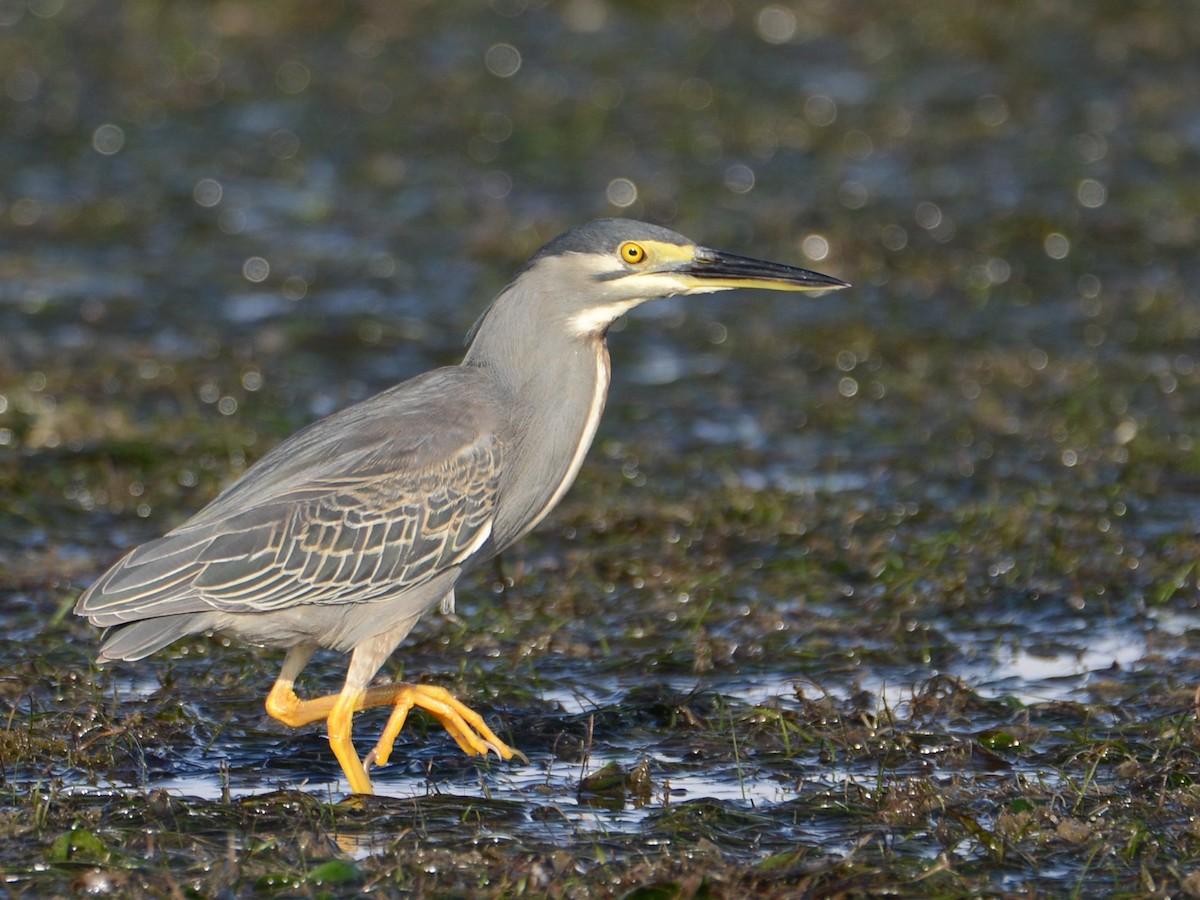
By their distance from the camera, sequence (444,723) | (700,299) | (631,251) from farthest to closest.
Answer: (700,299)
(631,251)
(444,723)

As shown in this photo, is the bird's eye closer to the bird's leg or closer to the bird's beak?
the bird's beak

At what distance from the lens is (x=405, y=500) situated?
5.73 metres

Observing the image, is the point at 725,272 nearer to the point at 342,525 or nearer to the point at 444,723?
the point at 342,525

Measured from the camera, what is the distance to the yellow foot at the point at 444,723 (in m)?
5.64

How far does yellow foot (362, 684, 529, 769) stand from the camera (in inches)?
222

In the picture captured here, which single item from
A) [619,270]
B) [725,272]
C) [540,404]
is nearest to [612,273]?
[619,270]

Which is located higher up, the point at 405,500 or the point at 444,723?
the point at 405,500

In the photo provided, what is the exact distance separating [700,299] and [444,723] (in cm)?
567

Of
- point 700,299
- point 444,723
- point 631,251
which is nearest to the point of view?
point 444,723

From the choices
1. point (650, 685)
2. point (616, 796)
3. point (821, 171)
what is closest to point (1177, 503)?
point (650, 685)

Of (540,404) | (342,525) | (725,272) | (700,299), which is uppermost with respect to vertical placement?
(725,272)

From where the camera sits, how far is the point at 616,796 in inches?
215

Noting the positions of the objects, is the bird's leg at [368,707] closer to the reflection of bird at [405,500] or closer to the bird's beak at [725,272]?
the reflection of bird at [405,500]

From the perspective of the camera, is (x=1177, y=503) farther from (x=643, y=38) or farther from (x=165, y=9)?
(x=165, y=9)
